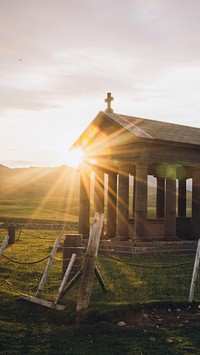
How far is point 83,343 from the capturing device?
29.5 ft

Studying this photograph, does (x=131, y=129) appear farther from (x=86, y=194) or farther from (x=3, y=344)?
(x=3, y=344)

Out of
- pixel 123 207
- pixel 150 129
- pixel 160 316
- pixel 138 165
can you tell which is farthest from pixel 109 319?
pixel 150 129

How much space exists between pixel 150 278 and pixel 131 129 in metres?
9.61

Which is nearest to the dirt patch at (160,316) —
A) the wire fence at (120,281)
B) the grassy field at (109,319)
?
the grassy field at (109,319)

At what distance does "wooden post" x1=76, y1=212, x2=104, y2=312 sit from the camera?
11.1 meters

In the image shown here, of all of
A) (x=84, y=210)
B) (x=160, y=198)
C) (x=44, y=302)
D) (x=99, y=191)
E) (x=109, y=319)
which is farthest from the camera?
(x=160, y=198)

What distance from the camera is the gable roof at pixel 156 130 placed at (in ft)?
76.1

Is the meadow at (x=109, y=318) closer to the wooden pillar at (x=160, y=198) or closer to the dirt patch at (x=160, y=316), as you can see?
the dirt patch at (x=160, y=316)

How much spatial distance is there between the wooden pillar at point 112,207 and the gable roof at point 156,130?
14.2 feet

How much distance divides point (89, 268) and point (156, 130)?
14165mm

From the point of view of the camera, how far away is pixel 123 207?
24484mm

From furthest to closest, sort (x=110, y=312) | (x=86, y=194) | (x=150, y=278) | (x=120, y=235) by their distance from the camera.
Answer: (x=86, y=194)
(x=120, y=235)
(x=150, y=278)
(x=110, y=312)

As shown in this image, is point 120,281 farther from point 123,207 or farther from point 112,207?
point 112,207

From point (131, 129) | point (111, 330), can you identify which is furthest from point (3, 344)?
point (131, 129)
